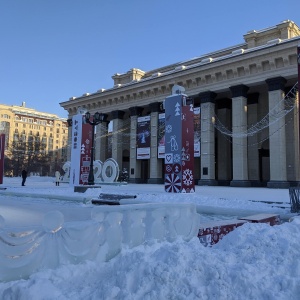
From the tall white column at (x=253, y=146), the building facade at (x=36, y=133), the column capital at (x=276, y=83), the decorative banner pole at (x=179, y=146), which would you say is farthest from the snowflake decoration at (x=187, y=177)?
the building facade at (x=36, y=133)

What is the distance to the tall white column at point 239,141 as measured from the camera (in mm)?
25922

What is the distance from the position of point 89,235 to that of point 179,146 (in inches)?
503

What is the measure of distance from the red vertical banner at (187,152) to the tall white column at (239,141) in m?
10.1

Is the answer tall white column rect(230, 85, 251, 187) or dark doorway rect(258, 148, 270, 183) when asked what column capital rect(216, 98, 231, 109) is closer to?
tall white column rect(230, 85, 251, 187)

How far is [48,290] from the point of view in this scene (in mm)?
3299

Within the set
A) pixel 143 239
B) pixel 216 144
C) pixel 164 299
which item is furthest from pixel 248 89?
pixel 164 299

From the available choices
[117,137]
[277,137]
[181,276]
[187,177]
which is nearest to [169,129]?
[187,177]

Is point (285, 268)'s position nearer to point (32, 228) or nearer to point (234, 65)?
point (32, 228)

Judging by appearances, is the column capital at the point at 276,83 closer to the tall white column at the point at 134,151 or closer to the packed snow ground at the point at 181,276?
the tall white column at the point at 134,151

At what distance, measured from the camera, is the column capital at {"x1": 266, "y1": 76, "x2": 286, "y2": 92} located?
24312 mm

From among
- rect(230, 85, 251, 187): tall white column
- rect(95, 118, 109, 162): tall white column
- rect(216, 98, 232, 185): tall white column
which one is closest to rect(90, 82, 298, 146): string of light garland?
rect(230, 85, 251, 187): tall white column

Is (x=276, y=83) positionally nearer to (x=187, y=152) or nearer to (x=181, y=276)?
(x=187, y=152)

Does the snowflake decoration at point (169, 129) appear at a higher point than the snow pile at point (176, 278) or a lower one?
higher

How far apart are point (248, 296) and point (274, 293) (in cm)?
25
